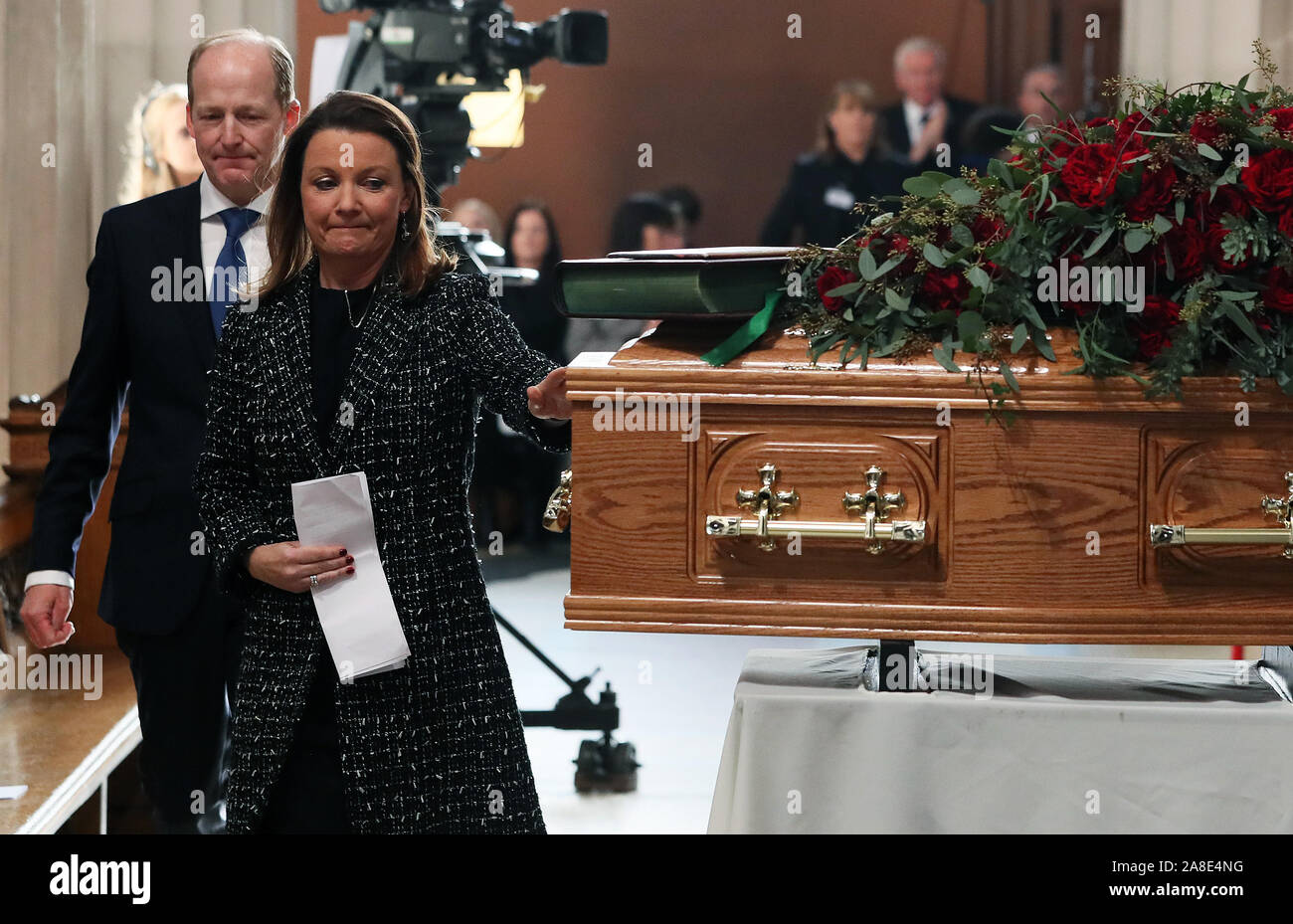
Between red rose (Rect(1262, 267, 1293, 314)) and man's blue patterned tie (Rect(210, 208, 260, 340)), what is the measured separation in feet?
3.91

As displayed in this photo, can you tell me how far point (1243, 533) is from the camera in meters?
1.26

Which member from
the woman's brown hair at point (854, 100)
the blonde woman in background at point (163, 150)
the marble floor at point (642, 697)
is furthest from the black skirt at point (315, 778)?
the woman's brown hair at point (854, 100)

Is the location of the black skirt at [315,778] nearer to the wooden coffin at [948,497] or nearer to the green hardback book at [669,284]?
the wooden coffin at [948,497]

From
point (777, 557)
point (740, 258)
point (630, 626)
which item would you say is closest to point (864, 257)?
point (740, 258)

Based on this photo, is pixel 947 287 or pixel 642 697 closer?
pixel 947 287

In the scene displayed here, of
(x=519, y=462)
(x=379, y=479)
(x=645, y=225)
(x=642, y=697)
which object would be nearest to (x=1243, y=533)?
(x=379, y=479)

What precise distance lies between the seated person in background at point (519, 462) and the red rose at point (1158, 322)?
13.8 ft

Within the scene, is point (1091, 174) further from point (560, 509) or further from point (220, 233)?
point (220, 233)

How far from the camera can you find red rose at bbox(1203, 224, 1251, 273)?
49.6 inches

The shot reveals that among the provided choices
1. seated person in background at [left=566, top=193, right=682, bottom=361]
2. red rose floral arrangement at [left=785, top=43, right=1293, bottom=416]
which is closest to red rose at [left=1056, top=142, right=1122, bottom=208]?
red rose floral arrangement at [left=785, top=43, right=1293, bottom=416]

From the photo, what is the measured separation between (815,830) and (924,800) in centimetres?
10

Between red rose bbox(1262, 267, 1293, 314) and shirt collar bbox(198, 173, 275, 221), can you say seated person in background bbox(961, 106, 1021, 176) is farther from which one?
red rose bbox(1262, 267, 1293, 314)

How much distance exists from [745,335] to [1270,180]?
47 cm

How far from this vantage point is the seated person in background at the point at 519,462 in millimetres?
5602
